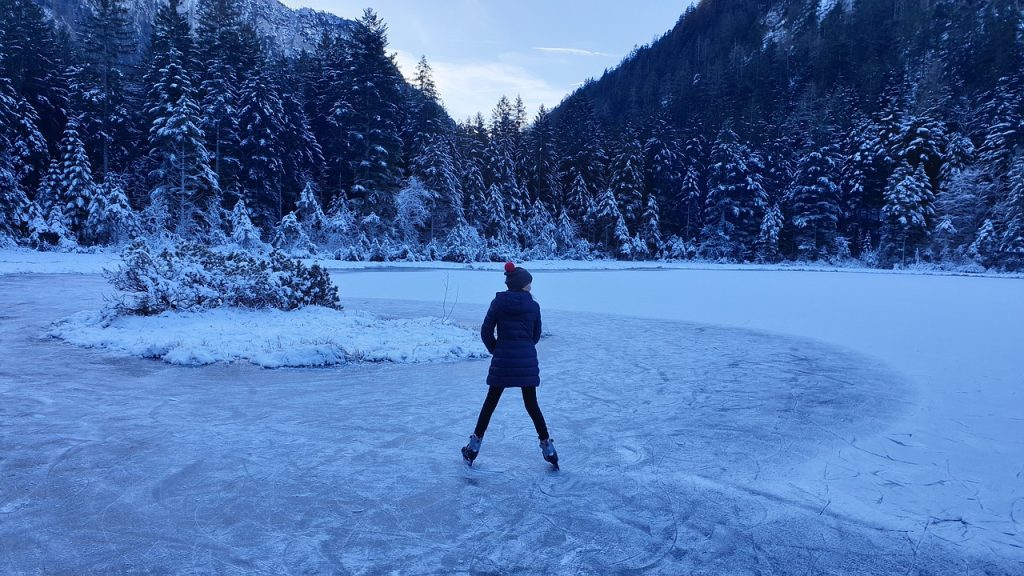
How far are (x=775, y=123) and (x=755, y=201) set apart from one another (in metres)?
16.9

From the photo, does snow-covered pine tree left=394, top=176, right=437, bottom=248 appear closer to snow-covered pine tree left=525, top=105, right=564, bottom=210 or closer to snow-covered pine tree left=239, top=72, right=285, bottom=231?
snow-covered pine tree left=239, top=72, right=285, bottom=231

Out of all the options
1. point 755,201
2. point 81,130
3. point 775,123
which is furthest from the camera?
point 775,123

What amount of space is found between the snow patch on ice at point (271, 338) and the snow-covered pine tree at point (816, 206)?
1879 inches

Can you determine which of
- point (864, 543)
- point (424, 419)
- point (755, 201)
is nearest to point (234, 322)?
point (424, 419)

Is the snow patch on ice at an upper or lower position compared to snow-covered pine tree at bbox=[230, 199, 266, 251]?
lower

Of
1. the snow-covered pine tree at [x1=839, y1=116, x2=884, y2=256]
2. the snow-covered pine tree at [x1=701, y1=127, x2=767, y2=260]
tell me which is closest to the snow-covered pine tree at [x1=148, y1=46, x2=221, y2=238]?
the snow-covered pine tree at [x1=701, y1=127, x2=767, y2=260]

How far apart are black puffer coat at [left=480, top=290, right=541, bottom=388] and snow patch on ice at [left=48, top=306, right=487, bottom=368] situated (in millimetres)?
4949

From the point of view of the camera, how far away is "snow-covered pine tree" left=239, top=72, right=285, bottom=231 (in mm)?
38219

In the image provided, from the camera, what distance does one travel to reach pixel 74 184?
3338 centimetres

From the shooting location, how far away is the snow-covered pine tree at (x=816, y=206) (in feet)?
161

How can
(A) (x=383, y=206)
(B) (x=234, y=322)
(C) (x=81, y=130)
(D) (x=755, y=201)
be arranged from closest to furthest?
1. (B) (x=234, y=322)
2. (C) (x=81, y=130)
3. (A) (x=383, y=206)
4. (D) (x=755, y=201)

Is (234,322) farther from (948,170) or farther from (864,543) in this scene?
(948,170)

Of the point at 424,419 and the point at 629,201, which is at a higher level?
the point at 629,201

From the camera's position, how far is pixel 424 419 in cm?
596
